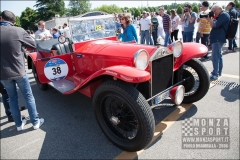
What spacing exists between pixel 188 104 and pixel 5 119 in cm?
346

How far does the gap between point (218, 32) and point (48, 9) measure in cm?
6117

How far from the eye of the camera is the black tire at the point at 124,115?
2.01 m

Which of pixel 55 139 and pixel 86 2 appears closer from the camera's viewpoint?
pixel 55 139

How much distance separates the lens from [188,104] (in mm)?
3207

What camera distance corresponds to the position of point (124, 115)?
2.36m

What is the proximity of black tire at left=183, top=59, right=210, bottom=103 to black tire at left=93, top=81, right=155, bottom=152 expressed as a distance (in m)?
1.35

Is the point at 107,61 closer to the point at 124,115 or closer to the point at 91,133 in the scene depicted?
the point at 124,115

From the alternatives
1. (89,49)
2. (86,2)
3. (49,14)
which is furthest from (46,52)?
(86,2)

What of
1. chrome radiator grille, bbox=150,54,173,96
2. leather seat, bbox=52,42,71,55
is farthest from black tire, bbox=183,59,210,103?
leather seat, bbox=52,42,71,55

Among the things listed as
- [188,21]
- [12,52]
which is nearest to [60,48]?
[12,52]

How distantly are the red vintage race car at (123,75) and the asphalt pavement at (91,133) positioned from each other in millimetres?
232

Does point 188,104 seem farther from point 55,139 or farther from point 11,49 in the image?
point 11,49

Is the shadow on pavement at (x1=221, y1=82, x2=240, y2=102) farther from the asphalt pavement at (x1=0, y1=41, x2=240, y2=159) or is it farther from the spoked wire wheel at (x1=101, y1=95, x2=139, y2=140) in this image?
the spoked wire wheel at (x1=101, y1=95, x2=139, y2=140)

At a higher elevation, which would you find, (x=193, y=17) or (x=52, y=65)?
(x=193, y=17)
